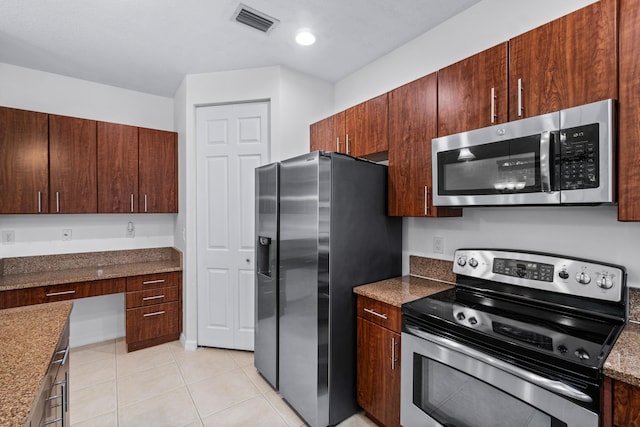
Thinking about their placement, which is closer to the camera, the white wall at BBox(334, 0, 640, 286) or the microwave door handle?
the microwave door handle

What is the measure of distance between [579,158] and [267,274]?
2007mm

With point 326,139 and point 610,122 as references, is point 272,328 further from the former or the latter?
point 610,122

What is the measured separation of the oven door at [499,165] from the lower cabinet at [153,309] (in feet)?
8.86

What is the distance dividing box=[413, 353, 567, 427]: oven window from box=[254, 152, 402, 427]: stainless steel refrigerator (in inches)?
21.2

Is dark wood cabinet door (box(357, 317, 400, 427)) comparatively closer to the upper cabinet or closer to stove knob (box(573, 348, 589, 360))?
stove knob (box(573, 348, 589, 360))

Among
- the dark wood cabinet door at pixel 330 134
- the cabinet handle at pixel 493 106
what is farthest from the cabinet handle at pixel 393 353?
the dark wood cabinet door at pixel 330 134

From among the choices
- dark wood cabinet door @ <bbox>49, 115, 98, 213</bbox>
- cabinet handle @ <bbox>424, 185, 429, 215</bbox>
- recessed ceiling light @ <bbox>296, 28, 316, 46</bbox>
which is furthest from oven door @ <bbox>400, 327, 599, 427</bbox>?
dark wood cabinet door @ <bbox>49, 115, 98, 213</bbox>

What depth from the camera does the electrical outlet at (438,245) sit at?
221 cm

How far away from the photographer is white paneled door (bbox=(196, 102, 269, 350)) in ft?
9.90

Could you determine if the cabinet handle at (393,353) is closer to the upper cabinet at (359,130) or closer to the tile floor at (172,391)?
the tile floor at (172,391)

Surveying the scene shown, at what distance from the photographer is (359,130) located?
7.87ft

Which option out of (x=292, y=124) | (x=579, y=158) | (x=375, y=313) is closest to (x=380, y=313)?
(x=375, y=313)

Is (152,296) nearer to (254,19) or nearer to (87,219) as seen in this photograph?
(87,219)

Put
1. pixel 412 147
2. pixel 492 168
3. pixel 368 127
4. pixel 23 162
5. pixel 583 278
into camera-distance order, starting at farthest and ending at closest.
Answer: pixel 23 162 < pixel 368 127 < pixel 412 147 < pixel 492 168 < pixel 583 278
